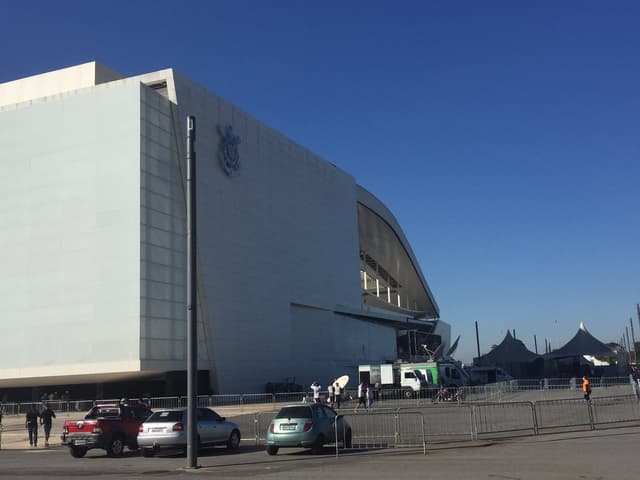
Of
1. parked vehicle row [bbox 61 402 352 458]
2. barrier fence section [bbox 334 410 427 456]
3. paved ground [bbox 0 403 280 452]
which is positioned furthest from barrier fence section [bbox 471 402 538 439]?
paved ground [bbox 0 403 280 452]

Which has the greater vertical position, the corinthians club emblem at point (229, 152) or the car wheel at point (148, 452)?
the corinthians club emblem at point (229, 152)

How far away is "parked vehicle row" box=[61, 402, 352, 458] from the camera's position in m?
18.2

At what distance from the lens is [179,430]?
61.6 ft

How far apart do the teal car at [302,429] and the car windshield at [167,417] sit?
2.70 meters

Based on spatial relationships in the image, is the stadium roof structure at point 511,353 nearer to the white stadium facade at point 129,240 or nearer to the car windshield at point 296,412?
the white stadium facade at point 129,240

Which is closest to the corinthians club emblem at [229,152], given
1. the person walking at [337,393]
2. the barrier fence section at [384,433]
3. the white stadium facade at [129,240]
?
the white stadium facade at [129,240]

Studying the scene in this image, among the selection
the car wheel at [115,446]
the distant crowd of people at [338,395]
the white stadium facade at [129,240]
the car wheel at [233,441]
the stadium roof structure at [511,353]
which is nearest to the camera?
the car wheel at [115,446]

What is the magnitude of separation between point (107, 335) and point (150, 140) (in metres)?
13.5

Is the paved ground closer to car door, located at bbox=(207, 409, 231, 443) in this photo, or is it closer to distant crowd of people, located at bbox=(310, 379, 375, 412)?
distant crowd of people, located at bbox=(310, 379, 375, 412)

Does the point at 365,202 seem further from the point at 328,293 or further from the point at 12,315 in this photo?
the point at 12,315

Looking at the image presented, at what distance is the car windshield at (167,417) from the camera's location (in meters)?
18.9

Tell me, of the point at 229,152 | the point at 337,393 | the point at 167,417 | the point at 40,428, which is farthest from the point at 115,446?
the point at 229,152

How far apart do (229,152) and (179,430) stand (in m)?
37.4

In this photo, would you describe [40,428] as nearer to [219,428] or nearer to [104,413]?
[104,413]
